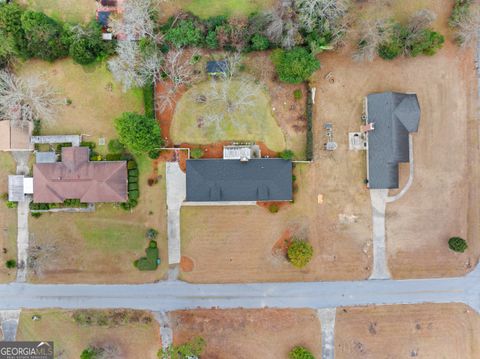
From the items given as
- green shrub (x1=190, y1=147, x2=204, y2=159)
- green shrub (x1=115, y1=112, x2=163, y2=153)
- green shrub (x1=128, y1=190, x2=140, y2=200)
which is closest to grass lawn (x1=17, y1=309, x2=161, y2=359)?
green shrub (x1=128, y1=190, x2=140, y2=200)

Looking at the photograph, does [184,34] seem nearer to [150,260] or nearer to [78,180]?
[78,180]

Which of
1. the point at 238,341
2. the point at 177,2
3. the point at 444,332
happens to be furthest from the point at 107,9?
the point at 444,332

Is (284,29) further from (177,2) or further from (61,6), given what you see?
(61,6)

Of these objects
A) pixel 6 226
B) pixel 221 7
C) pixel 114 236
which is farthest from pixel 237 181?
pixel 6 226

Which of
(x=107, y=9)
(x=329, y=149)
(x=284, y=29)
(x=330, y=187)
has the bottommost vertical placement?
(x=330, y=187)

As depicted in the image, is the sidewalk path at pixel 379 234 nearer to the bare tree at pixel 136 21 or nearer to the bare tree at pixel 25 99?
the bare tree at pixel 136 21

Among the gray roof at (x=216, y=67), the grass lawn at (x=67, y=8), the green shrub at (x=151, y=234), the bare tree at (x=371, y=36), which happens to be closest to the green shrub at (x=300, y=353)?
the green shrub at (x=151, y=234)
